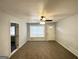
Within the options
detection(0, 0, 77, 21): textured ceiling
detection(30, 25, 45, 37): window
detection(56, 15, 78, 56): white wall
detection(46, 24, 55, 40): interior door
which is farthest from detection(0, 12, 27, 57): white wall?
detection(46, 24, 55, 40): interior door

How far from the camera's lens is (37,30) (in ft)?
38.9

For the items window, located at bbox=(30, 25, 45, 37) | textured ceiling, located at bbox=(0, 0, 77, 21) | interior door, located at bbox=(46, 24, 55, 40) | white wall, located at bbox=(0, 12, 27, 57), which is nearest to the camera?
textured ceiling, located at bbox=(0, 0, 77, 21)

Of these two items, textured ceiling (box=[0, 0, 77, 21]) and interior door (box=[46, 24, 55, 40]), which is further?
interior door (box=[46, 24, 55, 40])

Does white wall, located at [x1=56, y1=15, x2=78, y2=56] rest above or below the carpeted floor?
above

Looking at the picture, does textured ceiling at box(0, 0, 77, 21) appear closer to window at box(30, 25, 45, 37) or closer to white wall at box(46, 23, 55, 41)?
white wall at box(46, 23, 55, 41)

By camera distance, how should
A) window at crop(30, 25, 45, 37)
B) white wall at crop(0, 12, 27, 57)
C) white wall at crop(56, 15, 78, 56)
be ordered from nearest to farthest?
white wall at crop(0, 12, 27, 57) < white wall at crop(56, 15, 78, 56) < window at crop(30, 25, 45, 37)

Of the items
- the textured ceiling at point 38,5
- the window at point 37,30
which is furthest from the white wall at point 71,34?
the window at point 37,30

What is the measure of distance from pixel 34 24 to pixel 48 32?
1864 mm

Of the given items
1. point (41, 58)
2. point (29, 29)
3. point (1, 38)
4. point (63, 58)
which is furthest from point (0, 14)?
point (29, 29)

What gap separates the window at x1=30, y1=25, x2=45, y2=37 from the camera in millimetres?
11836

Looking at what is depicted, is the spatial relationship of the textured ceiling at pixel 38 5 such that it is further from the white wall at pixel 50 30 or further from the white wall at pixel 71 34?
the white wall at pixel 50 30

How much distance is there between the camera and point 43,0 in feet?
8.16

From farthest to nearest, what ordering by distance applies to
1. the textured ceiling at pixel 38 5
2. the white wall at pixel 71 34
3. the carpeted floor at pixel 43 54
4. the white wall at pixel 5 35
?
1. the white wall at pixel 71 34
2. the carpeted floor at pixel 43 54
3. the white wall at pixel 5 35
4. the textured ceiling at pixel 38 5

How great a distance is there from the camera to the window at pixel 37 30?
11.8 meters
